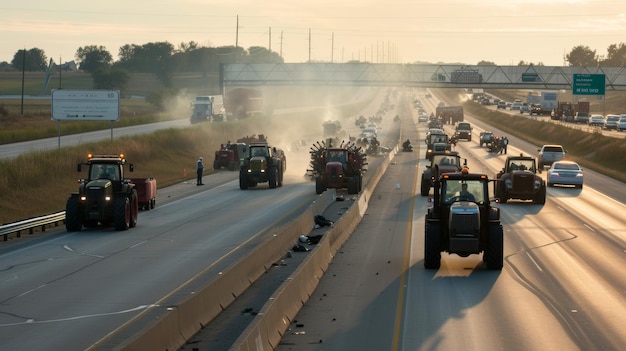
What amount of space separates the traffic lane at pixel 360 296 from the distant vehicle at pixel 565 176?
2016 cm

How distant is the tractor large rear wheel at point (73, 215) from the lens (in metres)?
39.8

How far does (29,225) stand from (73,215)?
157 cm

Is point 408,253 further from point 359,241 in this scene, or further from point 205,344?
point 205,344

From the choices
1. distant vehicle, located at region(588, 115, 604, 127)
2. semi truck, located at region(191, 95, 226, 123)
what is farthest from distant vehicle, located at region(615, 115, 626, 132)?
semi truck, located at region(191, 95, 226, 123)

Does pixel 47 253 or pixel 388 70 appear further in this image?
pixel 388 70

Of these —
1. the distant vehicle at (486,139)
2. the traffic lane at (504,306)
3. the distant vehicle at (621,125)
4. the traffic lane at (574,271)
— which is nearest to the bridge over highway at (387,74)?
the distant vehicle at (621,125)

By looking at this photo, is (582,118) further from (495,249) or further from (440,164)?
(495,249)

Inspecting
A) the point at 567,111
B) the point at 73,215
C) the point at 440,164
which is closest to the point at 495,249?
the point at 73,215

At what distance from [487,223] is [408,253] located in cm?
486

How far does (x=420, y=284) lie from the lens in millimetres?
27141

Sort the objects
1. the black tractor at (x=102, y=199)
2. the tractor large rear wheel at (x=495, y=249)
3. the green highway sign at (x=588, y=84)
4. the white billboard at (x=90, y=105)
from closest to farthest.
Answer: the tractor large rear wheel at (x=495, y=249) → the black tractor at (x=102, y=199) → the white billboard at (x=90, y=105) → the green highway sign at (x=588, y=84)

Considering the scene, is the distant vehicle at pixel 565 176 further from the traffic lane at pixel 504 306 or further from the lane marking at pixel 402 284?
the traffic lane at pixel 504 306

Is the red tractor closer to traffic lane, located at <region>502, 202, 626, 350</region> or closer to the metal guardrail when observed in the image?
traffic lane, located at <region>502, 202, 626, 350</region>

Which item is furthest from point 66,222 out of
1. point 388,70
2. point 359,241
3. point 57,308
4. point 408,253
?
point 388,70
